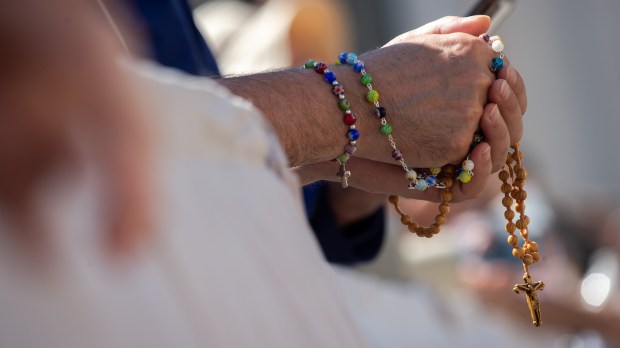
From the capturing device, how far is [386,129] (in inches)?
41.7

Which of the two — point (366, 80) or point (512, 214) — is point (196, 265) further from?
point (512, 214)

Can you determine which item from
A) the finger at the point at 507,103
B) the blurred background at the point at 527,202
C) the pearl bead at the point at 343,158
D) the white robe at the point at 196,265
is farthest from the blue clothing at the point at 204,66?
the white robe at the point at 196,265

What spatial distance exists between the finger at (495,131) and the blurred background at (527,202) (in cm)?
38

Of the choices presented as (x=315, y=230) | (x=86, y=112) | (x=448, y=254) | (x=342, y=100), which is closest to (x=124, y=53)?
(x=86, y=112)

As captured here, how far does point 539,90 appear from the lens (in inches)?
155

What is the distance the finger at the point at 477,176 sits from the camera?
113 centimetres

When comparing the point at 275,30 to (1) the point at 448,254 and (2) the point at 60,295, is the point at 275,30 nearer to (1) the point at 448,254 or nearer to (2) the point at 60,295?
(1) the point at 448,254

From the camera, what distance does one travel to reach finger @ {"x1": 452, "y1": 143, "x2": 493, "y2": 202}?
3.71ft

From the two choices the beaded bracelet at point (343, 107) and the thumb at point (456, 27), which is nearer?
the beaded bracelet at point (343, 107)

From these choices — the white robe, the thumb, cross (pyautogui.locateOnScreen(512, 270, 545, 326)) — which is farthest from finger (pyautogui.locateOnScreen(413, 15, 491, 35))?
the white robe

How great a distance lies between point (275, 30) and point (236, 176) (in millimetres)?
1834

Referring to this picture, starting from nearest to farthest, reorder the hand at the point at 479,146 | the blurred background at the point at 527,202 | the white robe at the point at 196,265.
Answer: the white robe at the point at 196,265 < the hand at the point at 479,146 < the blurred background at the point at 527,202

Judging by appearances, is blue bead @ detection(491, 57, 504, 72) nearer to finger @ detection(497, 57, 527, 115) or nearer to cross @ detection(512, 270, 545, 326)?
finger @ detection(497, 57, 527, 115)

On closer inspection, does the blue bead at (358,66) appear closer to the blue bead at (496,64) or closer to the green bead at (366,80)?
the green bead at (366,80)
